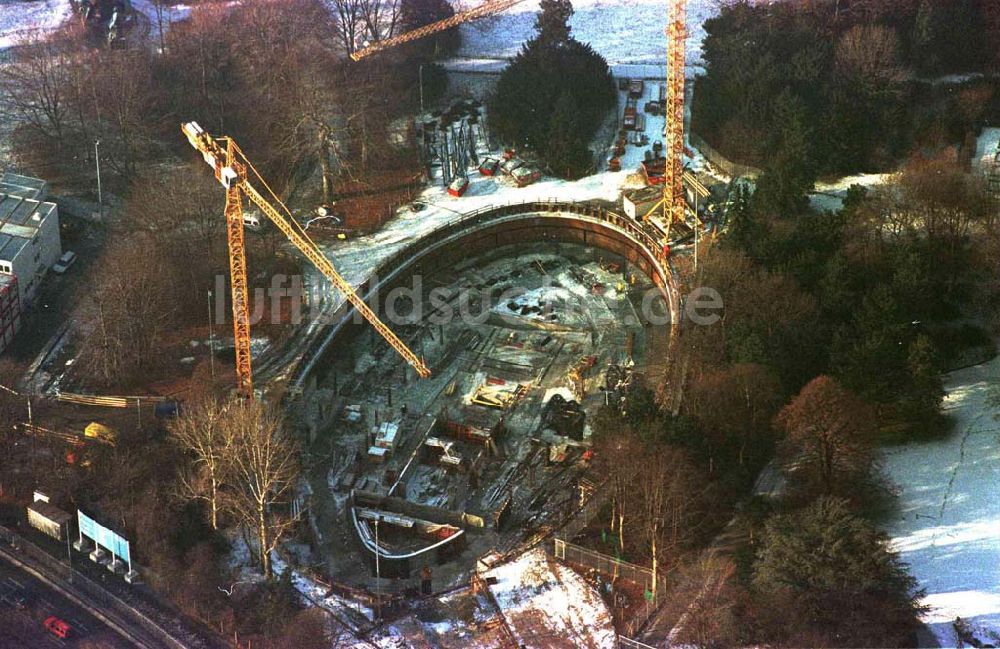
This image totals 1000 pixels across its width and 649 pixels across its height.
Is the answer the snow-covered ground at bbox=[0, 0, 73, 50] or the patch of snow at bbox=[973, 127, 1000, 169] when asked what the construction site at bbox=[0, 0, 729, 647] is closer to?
the patch of snow at bbox=[973, 127, 1000, 169]

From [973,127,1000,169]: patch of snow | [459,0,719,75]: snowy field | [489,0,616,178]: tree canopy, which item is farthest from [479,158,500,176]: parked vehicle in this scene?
[973,127,1000,169]: patch of snow

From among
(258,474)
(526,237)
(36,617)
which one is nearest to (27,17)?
(526,237)

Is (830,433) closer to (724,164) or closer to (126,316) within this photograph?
(724,164)

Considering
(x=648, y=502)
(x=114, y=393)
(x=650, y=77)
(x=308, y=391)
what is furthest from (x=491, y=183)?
(x=648, y=502)

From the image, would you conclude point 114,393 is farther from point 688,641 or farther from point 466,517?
point 688,641

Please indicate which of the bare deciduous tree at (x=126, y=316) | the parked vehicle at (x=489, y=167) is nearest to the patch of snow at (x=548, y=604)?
the bare deciduous tree at (x=126, y=316)
